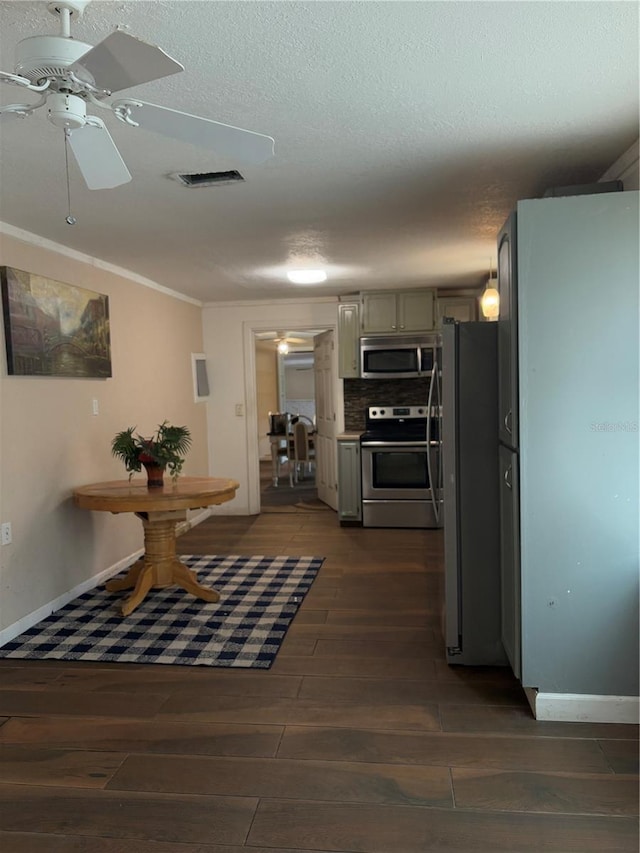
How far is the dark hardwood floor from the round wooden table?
0.81 metres

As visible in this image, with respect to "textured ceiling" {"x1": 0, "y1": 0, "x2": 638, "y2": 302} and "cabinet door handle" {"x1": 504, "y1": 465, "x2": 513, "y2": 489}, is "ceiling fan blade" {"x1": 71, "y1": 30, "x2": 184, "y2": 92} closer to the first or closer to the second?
"textured ceiling" {"x1": 0, "y1": 0, "x2": 638, "y2": 302}

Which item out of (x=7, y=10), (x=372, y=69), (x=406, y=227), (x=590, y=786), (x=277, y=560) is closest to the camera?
(x=7, y=10)

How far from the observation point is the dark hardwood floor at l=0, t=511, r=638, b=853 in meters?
1.79

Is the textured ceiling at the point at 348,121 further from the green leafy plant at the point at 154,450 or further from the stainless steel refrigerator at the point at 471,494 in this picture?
the green leafy plant at the point at 154,450

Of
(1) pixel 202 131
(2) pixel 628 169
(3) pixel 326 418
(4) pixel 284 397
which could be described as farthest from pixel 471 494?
(4) pixel 284 397

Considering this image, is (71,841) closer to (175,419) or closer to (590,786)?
(590,786)

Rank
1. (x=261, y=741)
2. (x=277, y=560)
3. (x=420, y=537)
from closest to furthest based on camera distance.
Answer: (x=261, y=741) → (x=277, y=560) → (x=420, y=537)

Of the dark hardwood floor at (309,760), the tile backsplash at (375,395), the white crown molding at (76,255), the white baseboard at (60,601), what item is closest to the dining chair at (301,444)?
the tile backsplash at (375,395)

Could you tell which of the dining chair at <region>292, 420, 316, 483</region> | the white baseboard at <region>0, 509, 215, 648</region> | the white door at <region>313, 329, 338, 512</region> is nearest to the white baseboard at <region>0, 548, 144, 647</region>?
the white baseboard at <region>0, 509, 215, 648</region>

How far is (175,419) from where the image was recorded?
5480mm

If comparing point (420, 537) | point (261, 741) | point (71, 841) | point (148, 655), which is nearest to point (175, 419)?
point (420, 537)

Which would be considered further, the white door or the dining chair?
the dining chair

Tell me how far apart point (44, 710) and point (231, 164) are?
2388 millimetres

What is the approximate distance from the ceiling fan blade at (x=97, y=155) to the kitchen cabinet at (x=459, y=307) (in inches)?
168
